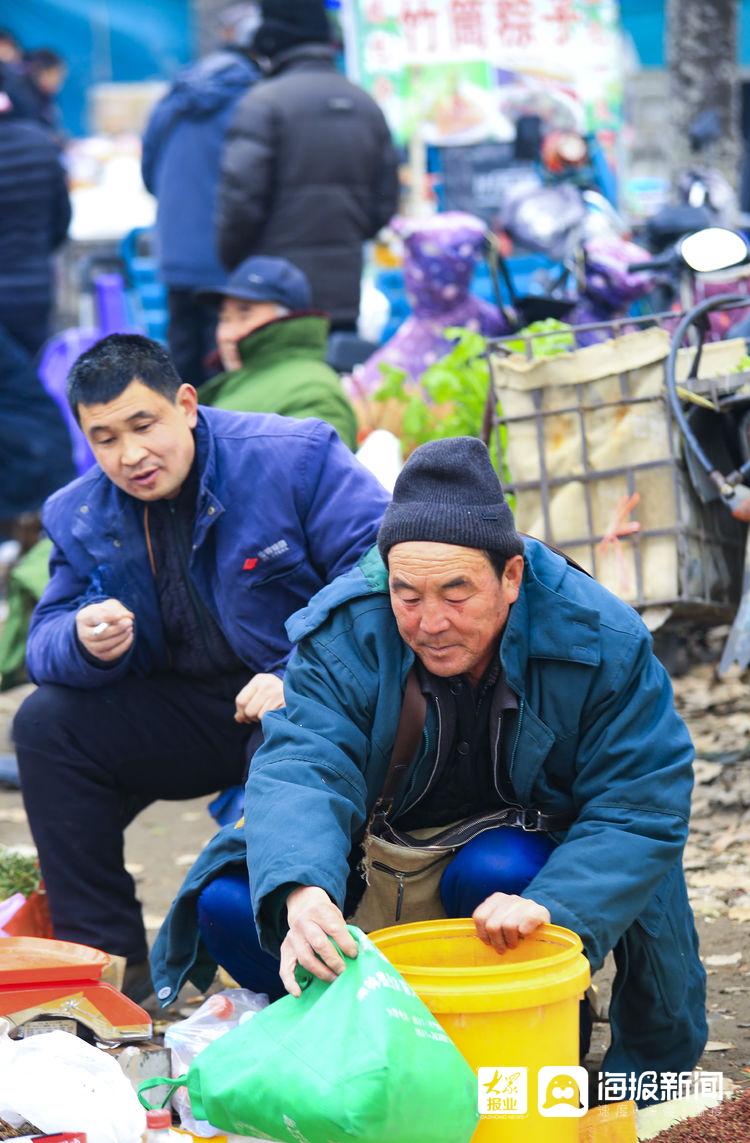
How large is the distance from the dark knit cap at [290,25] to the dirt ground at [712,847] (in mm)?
3378

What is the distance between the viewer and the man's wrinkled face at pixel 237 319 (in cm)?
575

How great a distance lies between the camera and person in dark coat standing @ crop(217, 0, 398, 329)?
7344 mm

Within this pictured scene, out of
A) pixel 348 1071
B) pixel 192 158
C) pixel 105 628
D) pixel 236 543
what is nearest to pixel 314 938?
pixel 348 1071

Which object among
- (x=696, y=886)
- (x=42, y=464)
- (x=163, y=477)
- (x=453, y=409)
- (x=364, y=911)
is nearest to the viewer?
(x=364, y=911)

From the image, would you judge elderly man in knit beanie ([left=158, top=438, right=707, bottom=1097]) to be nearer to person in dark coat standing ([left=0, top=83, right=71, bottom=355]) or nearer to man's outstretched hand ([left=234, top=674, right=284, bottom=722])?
man's outstretched hand ([left=234, top=674, right=284, bottom=722])

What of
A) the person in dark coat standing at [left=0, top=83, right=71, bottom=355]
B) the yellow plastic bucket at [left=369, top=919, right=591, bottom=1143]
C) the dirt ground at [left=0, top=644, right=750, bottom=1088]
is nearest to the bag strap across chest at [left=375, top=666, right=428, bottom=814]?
the yellow plastic bucket at [left=369, top=919, right=591, bottom=1143]

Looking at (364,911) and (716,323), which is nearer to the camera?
(364,911)

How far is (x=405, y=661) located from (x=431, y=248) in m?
3.99

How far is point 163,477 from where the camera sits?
12.7 ft

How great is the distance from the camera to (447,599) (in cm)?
289

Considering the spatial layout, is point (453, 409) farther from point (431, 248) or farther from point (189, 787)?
point (189, 787)

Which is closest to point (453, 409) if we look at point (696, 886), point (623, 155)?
point (696, 886)

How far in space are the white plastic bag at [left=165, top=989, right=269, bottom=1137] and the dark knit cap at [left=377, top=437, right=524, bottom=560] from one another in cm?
99

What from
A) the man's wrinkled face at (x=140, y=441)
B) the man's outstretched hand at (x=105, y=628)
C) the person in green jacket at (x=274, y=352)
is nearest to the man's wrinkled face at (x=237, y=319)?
the person in green jacket at (x=274, y=352)
